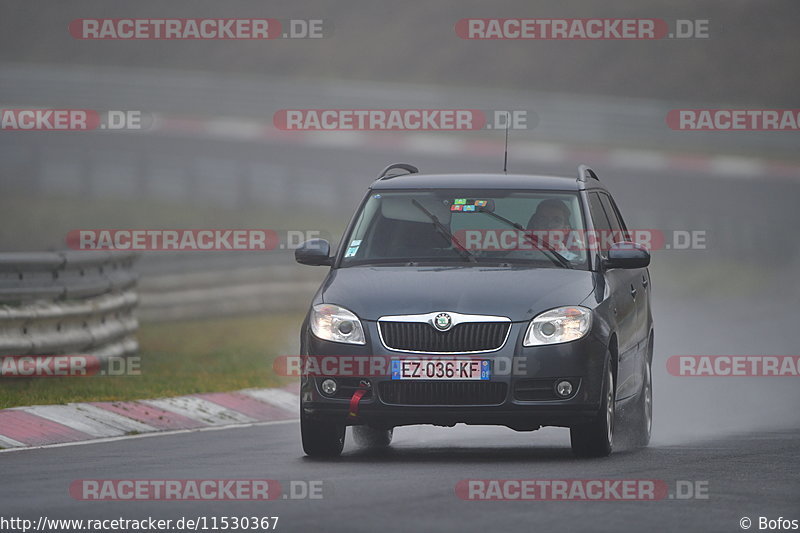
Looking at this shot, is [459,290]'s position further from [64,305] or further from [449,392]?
[64,305]

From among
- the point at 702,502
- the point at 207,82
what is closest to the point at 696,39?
the point at 207,82

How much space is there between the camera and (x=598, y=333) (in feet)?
33.3

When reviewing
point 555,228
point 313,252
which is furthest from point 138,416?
point 555,228

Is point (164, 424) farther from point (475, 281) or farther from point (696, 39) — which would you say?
point (696, 39)

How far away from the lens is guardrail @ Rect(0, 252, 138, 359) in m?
13.5

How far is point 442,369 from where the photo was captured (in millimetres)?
9953

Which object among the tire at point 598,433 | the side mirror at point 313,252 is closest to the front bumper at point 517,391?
the tire at point 598,433

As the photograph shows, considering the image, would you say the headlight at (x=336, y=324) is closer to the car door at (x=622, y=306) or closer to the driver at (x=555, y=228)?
the driver at (x=555, y=228)

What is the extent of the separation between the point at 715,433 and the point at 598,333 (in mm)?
2498

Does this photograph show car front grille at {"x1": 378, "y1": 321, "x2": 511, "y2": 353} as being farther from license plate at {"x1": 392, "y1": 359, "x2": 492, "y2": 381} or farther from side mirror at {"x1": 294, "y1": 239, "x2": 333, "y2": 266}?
side mirror at {"x1": 294, "y1": 239, "x2": 333, "y2": 266}

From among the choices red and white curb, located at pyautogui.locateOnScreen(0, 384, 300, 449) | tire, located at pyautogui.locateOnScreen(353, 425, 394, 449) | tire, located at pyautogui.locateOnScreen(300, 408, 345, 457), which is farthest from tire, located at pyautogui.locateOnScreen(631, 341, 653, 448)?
red and white curb, located at pyautogui.locateOnScreen(0, 384, 300, 449)

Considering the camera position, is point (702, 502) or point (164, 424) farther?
point (164, 424)

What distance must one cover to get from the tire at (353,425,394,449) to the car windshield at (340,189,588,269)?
125cm

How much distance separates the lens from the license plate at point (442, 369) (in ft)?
32.6
